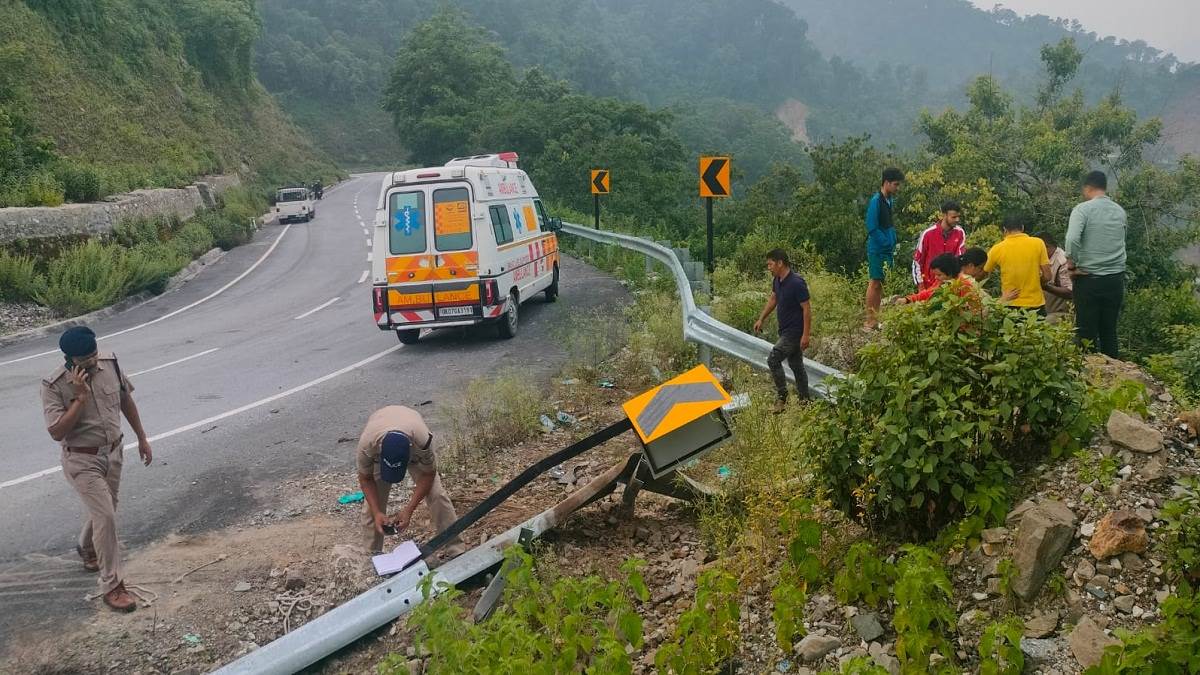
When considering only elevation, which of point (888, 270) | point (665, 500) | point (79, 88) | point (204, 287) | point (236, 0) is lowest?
point (204, 287)

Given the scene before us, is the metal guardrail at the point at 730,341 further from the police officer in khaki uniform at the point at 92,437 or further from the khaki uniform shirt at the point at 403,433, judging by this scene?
the police officer in khaki uniform at the point at 92,437

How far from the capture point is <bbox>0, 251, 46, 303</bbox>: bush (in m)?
16.1

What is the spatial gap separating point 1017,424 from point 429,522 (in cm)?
398

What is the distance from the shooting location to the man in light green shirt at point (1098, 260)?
23.7 ft

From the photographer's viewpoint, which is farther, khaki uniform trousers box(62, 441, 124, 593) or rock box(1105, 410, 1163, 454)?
khaki uniform trousers box(62, 441, 124, 593)

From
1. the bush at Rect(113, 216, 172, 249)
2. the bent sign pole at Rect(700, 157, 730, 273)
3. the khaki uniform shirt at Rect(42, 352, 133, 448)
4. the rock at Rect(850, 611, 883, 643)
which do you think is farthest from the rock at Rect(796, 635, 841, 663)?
the bush at Rect(113, 216, 172, 249)

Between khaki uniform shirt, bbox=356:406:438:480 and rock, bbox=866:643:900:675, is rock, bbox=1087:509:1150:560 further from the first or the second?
khaki uniform shirt, bbox=356:406:438:480

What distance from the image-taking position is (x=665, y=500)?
601 centimetres

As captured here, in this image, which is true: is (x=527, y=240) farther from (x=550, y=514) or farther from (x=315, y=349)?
(x=550, y=514)

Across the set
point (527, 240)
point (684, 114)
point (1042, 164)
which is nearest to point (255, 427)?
point (527, 240)

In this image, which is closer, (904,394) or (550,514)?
(904,394)

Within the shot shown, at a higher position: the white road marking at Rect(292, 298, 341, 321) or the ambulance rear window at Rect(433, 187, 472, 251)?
the ambulance rear window at Rect(433, 187, 472, 251)

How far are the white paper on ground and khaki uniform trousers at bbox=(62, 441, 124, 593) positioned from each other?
1.57 meters

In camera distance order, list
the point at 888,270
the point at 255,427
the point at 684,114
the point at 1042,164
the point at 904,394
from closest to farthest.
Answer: the point at 904,394, the point at 255,427, the point at 888,270, the point at 1042,164, the point at 684,114
